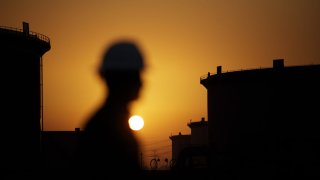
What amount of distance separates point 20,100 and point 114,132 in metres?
25.2

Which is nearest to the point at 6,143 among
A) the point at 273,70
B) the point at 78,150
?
the point at 273,70

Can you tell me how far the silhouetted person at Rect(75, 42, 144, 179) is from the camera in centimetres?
327

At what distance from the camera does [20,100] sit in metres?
27.3

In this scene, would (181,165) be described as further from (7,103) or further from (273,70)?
(273,70)

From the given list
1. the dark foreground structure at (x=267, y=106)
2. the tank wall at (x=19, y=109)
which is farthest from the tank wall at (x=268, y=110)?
the tank wall at (x=19, y=109)

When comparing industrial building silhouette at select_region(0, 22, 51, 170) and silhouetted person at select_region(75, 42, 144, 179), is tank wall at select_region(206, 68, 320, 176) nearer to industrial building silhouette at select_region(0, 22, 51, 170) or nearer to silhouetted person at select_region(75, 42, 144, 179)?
industrial building silhouette at select_region(0, 22, 51, 170)

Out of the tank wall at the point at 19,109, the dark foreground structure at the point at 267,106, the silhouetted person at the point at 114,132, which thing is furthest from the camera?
the dark foreground structure at the point at 267,106

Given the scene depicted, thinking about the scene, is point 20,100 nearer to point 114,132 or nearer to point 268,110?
point 268,110

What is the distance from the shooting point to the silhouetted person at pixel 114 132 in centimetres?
327

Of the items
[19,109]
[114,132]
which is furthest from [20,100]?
[114,132]

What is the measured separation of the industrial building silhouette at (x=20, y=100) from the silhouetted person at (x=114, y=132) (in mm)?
23290

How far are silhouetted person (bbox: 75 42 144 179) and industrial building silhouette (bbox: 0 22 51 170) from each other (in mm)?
23290

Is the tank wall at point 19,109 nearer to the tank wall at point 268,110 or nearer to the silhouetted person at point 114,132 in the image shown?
the tank wall at point 268,110

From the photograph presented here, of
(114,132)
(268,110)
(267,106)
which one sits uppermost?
(267,106)
